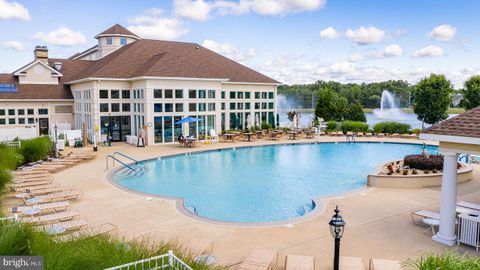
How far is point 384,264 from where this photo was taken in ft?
23.7

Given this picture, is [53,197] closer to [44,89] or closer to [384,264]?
[384,264]

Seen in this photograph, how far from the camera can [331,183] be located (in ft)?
55.2

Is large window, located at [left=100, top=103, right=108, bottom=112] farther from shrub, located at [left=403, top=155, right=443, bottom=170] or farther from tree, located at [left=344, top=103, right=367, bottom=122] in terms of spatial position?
tree, located at [left=344, top=103, right=367, bottom=122]

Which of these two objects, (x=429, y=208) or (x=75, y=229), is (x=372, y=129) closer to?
(x=429, y=208)

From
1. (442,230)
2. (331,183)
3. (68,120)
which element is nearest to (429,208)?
(442,230)

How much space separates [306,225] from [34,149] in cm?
1601

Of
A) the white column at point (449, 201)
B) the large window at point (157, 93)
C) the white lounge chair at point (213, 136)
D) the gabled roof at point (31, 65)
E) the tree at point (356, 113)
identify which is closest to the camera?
the white column at point (449, 201)

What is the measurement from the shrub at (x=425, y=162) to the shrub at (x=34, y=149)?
61.4ft

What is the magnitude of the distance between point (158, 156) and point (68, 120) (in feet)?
48.4

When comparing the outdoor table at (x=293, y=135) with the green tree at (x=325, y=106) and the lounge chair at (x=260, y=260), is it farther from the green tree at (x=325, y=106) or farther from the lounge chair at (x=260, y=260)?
the lounge chair at (x=260, y=260)

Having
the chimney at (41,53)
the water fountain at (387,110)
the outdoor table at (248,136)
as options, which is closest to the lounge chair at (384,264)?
the outdoor table at (248,136)

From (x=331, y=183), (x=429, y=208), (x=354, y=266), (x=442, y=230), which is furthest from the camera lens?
(x=331, y=183)

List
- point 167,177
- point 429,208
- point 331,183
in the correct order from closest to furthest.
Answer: point 429,208 → point 331,183 → point 167,177

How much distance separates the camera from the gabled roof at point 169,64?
28328 mm
